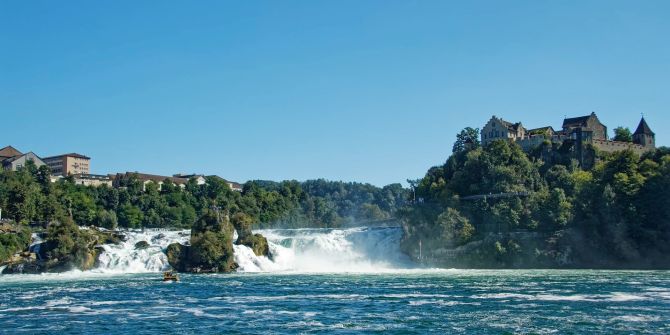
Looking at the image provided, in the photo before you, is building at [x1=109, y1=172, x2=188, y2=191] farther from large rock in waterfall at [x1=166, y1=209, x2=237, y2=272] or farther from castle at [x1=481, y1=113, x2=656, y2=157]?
castle at [x1=481, y1=113, x2=656, y2=157]

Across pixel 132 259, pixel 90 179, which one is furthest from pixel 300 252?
pixel 90 179

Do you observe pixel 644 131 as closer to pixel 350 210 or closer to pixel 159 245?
pixel 159 245

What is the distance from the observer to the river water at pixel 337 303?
33.2 m

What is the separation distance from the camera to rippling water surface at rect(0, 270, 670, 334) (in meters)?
33.2

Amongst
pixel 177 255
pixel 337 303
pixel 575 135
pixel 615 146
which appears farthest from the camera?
pixel 615 146

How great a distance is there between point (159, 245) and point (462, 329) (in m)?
51.9

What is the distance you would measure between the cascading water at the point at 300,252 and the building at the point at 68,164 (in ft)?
279

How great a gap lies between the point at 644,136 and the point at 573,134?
1503 cm

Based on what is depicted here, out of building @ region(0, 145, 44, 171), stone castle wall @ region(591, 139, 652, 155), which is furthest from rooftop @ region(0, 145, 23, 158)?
stone castle wall @ region(591, 139, 652, 155)

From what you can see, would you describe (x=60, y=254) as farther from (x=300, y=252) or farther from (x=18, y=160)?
(x=18, y=160)

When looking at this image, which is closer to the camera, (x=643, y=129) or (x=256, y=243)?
(x=256, y=243)

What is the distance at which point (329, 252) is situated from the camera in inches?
3302

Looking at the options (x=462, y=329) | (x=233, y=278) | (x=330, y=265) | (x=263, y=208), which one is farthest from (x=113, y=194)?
(x=462, y=329)

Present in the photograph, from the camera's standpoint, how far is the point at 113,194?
376ft
